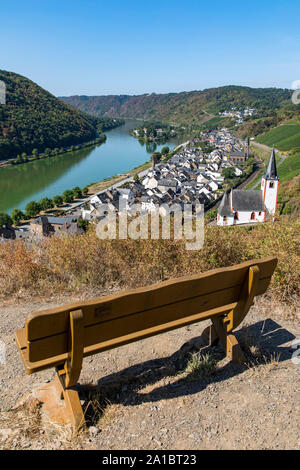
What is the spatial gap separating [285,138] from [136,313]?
198 feet

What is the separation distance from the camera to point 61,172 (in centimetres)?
5181

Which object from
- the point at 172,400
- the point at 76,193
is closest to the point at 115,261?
the point at 172,400

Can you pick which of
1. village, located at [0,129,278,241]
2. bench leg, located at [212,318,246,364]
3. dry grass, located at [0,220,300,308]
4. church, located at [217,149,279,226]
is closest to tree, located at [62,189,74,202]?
village, located at [0,129,278,241]

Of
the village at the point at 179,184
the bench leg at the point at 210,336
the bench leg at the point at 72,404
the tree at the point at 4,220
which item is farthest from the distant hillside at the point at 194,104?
the bench leg at the point at 72,404

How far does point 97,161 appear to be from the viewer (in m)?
60.9

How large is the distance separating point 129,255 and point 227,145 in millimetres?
71145

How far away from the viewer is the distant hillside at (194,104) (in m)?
133

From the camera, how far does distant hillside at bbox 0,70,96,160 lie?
61312 mm

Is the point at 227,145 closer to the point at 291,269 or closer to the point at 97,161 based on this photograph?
the point at 97,161

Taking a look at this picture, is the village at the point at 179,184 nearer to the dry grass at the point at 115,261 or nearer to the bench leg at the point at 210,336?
the dry grass at the point at 115,261

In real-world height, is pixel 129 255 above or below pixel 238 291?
below

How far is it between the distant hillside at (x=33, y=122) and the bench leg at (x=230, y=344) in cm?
5946

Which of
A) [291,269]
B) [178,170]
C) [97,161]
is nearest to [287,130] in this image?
[178,170]

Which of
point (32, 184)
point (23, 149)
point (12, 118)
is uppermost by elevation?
point (12, 118)
